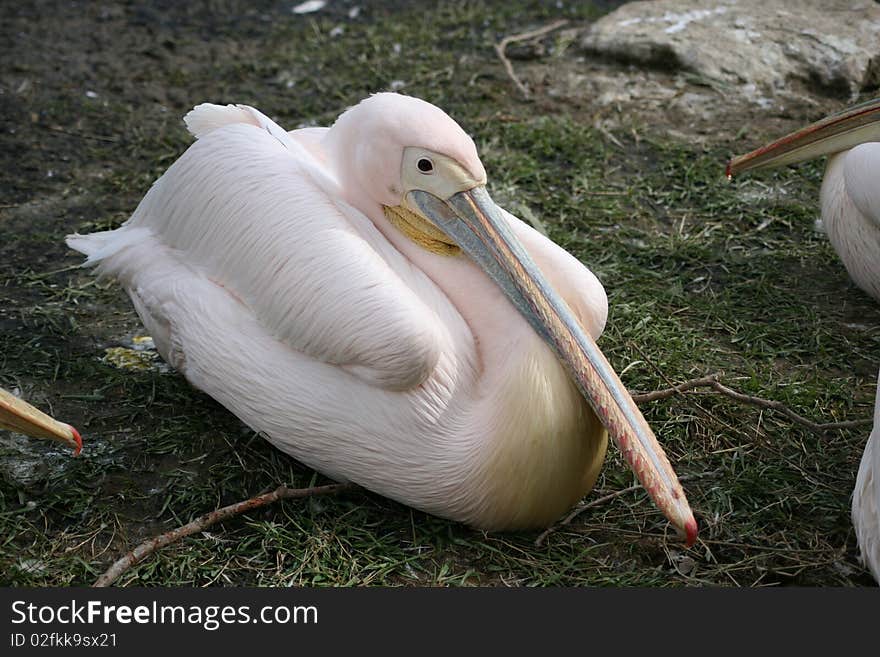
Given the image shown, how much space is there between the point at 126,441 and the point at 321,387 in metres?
0.70

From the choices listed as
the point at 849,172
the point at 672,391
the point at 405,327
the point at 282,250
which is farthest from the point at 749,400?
the point at 282,250

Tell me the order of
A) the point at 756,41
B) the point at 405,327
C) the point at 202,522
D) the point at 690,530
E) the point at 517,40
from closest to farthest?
1. the point at 690,530
2. the point at 405,327
3. the point at 202,522
4. the point at 756,41
5. the point at 517,40

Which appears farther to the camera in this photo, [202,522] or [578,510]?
[578,510]

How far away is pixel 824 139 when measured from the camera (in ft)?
12.6

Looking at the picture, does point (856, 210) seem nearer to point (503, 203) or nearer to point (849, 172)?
point (849, 172)

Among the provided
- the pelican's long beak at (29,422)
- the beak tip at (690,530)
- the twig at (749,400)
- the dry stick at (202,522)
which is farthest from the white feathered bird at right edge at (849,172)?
the pelican's long beak at (29,422)

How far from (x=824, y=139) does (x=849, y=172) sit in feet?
1.14

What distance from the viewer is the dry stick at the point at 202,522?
8.37 feet

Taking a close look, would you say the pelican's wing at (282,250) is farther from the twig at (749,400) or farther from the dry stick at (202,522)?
the twig at (749,400)

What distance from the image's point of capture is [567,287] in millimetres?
2789

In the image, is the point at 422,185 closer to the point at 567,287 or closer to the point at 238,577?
the point at 567,287

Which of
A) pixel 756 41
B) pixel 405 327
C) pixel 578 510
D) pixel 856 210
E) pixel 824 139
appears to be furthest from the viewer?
pixel 756 41

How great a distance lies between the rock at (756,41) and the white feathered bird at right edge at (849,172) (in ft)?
4.40

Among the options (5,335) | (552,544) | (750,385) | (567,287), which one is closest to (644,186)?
(750,385)
